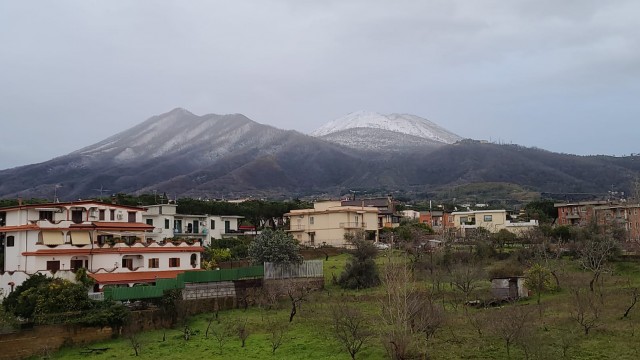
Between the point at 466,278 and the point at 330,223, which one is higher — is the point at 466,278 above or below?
below

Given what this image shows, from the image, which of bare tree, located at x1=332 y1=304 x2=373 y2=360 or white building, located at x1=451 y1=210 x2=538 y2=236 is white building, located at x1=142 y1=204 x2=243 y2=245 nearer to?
bare tree, located at x1=332 y1=304 x2=373 y2=360

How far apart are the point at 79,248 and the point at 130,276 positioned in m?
3.61

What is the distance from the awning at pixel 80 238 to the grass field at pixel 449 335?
10433 millimetres

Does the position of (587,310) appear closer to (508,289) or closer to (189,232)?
(508,289)

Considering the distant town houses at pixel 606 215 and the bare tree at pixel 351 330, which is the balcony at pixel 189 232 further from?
A: the distant town houses at pixel 606 215

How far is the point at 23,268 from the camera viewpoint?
37.2 meters

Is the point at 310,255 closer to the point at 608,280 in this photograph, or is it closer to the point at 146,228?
the point at 146,228

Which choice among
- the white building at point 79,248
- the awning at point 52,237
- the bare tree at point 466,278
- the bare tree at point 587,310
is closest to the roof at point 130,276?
the white building at point 79,248

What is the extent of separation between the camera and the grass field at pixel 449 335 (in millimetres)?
23000

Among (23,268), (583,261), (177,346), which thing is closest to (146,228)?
(23,268)

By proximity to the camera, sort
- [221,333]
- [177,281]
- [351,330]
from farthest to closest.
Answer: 1. [177,281]
2. [221,333]
3. [351,330]

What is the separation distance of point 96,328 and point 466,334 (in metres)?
17.8

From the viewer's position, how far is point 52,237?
38125 mm

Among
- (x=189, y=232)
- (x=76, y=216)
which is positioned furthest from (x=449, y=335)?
(x=189, y=232)
